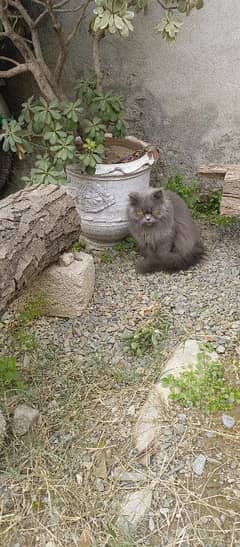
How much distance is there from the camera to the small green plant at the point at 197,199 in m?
4.29

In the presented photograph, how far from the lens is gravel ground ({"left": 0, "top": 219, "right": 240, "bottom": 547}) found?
7.63ft

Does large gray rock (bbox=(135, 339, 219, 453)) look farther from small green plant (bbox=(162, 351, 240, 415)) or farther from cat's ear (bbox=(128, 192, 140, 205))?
cat's ear (bbox=(128, 192, 140, 205))

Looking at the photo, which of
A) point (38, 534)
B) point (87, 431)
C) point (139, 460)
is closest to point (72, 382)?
point (87, 431)

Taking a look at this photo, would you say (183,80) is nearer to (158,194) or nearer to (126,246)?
(158,194)

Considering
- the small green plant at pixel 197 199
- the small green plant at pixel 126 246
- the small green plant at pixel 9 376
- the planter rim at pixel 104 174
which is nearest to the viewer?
the small green plant at pixel 9 376

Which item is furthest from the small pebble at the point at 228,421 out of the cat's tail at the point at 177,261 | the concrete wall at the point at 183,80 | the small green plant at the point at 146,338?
the concrete wall at the point at 183,80

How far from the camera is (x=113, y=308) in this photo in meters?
3.44

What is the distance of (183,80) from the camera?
4105 millimetres

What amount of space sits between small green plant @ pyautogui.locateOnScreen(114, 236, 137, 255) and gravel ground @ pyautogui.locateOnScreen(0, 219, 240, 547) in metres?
0.48

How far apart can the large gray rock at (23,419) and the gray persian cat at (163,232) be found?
123cm

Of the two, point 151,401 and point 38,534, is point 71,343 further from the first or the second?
point 38,534

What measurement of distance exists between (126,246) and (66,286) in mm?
833

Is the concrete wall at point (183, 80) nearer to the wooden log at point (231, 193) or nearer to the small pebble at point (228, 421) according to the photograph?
the wooden log at point (231, 193)

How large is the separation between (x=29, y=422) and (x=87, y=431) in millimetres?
245
